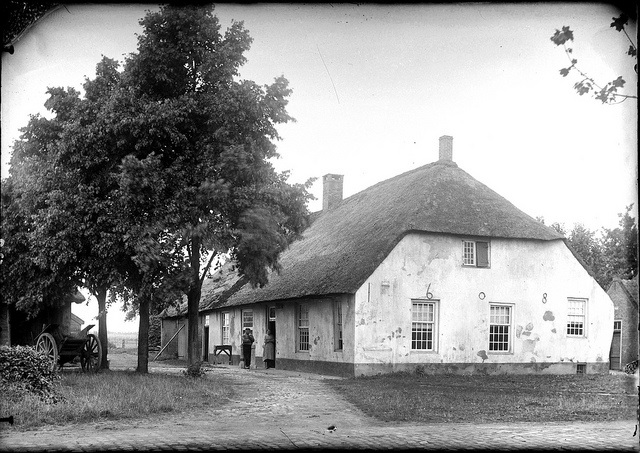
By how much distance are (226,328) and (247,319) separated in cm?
307

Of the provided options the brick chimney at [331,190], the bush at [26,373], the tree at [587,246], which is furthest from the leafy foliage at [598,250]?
the bush at [26,373]

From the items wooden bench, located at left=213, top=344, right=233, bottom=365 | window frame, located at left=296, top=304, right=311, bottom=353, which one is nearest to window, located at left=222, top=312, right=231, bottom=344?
wooden bench, located at left=213, top=344, right=233, bottom=365

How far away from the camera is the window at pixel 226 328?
34478 mm

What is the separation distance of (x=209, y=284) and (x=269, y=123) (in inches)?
834

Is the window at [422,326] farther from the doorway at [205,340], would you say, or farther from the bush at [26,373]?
the doorway at [205,340]

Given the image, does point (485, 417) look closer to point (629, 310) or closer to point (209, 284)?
point (629, 310)

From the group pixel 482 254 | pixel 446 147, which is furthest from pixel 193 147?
pixel 446 147

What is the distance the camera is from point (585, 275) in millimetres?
26062

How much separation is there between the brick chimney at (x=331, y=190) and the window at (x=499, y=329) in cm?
1370

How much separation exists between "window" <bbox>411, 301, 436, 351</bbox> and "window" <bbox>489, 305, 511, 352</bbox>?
2212mm

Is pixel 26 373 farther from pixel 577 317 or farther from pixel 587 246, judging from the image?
pixel 587 246

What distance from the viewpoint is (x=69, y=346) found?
21281 millimetres

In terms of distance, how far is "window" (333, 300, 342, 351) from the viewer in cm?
2416

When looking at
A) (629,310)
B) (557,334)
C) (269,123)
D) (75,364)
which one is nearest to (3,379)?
(269,123)
